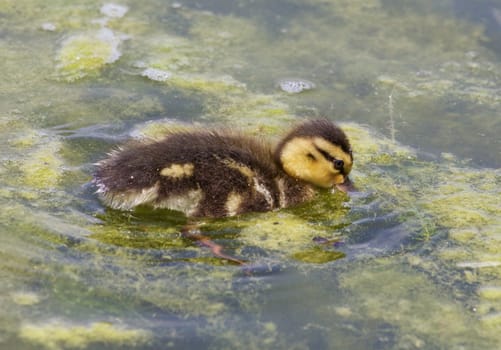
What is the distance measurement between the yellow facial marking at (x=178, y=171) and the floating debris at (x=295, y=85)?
5.38 ft

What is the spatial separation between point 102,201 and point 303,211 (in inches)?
37.9

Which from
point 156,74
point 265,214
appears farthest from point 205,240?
point 156,74

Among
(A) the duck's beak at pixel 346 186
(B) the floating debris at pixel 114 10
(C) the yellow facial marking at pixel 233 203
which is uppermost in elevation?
(C) the yellow facial marking at pixel 233 203

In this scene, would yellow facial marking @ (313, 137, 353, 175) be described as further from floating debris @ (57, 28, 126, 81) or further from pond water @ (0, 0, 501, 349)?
floating debris @ (57, 28, 126, 81)

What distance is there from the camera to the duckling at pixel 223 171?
3906 millimetres

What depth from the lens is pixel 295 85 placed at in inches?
216

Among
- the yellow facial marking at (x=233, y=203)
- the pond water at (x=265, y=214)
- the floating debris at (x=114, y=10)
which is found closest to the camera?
the pond water at (x=265, y=214)

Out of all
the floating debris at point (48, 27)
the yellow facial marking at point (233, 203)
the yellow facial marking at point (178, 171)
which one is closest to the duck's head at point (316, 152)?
the yellow facial marking at point (233, 203)

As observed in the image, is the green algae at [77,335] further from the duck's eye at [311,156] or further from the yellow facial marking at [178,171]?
the duck's eye at [311,156]

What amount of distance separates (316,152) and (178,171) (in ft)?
2.40

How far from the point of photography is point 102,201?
4.05 m

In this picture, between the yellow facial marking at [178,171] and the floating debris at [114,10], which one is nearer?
the yellow facial marking at [178,171]

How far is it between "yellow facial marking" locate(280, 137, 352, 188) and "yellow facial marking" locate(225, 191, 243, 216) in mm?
376

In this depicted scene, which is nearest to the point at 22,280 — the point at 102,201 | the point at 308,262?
the point at 102,201
